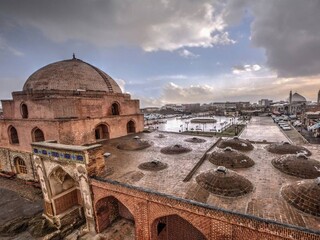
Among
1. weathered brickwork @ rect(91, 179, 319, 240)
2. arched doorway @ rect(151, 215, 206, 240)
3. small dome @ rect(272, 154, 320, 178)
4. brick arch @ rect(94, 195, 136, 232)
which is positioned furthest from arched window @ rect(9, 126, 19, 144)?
small dome @ rect(272, 154, 320, 178)

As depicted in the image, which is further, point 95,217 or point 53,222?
point 53,222

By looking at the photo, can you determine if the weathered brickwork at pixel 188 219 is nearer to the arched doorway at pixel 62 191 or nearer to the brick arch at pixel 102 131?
the arched doorway at pixel 62 191

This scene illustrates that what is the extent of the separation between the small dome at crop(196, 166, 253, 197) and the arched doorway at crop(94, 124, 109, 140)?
1149 cm

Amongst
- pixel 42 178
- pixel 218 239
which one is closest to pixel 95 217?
pixel 42 178

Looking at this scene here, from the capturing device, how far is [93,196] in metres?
8.82

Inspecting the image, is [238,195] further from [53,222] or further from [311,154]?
[53,222]

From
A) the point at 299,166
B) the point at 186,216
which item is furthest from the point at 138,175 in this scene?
the point at 299,166

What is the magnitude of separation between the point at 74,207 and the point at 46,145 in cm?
444

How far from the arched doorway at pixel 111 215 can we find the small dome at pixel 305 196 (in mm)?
7616

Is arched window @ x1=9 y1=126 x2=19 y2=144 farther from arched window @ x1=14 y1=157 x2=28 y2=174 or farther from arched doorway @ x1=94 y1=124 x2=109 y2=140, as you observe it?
arched doorway @ x1=94 y1=124 x2=109 y2=140

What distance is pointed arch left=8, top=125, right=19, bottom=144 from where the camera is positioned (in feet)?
51.9

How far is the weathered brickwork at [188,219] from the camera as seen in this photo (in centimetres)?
520

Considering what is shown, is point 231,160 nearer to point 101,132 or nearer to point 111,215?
point 111,215

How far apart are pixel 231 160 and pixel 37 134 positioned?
15271mm
